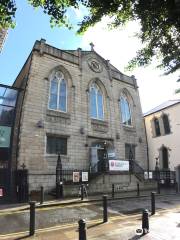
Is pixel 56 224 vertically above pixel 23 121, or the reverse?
pixel 23 121

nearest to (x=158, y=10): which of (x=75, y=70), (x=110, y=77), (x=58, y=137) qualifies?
(x=58, y=137)

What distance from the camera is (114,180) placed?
19906mm

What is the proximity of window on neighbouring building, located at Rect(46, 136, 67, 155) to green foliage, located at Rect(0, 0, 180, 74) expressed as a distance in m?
16.5

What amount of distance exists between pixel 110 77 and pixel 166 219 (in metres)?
18.9

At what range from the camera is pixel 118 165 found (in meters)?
20.7

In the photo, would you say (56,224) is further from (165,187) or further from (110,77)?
(110,77)

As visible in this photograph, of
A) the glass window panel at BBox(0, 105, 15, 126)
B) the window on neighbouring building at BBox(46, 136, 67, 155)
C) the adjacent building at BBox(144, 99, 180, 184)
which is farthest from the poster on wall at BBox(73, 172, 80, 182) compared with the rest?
the adjacent building at BBox(144, 99, 180, 184)

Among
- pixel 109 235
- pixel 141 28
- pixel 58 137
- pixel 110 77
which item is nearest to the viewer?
pixel 141 28

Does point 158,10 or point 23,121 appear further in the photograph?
point 23,121

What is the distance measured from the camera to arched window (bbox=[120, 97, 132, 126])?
27222mm

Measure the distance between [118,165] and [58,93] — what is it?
8391mm

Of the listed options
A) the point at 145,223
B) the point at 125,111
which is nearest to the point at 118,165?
the point at 125,111

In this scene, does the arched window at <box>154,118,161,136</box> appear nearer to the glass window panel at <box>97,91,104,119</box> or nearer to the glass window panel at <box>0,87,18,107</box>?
the glass window panel at <box>97,91,104,119</box>

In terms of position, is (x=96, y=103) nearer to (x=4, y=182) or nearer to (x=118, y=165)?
(x=118, y=165)
